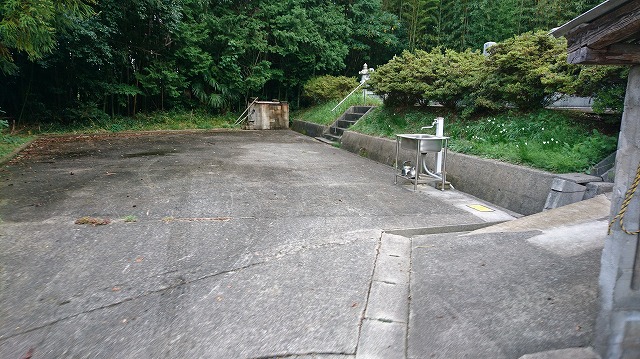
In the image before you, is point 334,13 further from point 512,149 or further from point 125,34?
point 512,149

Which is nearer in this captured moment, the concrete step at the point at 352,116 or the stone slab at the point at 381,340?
the stone slab at the point at 381,340

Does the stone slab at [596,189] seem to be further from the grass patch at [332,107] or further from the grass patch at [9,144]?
the grass patch at [9,144]

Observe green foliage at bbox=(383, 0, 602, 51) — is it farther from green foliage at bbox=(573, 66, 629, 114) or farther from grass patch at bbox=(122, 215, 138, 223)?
grass patch at bbox=(122, 215, 138, 223)

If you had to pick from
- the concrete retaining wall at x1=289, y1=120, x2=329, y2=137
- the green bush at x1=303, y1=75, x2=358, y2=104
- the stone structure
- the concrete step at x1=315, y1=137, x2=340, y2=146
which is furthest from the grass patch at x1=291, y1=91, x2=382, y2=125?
the stone structure

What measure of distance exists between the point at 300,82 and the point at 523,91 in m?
12.6

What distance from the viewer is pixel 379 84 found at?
999 cm

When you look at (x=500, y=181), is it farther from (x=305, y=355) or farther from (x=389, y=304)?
(x=305, y=355)

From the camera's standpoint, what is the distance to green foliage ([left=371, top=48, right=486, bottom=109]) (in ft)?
25.8

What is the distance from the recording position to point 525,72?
625 cm

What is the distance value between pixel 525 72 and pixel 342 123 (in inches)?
277

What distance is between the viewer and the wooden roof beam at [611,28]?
191 cm

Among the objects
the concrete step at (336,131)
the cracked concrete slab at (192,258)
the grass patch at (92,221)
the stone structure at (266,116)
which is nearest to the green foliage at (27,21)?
the cracked concrete slab at (192,258)

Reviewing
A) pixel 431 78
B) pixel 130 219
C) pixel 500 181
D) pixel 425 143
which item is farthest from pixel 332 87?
pixel 130 219

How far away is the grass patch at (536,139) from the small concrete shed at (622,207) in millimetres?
3039
